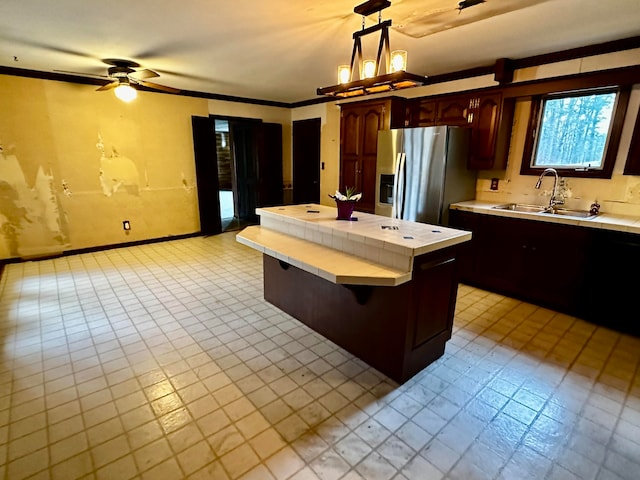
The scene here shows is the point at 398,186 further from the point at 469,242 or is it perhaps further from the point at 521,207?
the point at 521,207

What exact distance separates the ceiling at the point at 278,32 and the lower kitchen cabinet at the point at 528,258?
5.29 ft

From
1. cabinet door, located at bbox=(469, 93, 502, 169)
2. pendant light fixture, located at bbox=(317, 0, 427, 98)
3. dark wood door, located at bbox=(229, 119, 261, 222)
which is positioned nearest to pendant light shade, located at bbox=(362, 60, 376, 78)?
pendant light fixture, located at bbox=(317, 0, 427, 98)

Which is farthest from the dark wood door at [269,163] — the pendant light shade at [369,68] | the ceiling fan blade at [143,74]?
the pendant light shade at [369,68]

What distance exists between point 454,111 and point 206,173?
4.01 meters

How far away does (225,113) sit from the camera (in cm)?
571

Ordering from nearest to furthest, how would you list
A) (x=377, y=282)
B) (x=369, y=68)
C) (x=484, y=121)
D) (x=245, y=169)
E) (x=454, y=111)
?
(x=377, y=282) < (x=369, y=68) < (x=484, y=121) < (x=454, y=111) < (x=245, y=169)

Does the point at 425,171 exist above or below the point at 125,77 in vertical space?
below

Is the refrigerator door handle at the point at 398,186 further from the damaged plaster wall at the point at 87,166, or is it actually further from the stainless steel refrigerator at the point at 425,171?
the damaged plaster wall at the point at 87,166

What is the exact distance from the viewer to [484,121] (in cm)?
363

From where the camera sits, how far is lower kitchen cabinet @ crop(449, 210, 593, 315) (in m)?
2.91

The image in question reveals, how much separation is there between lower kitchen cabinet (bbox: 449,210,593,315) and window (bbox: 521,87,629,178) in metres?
0.78

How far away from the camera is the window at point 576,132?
9.89ft

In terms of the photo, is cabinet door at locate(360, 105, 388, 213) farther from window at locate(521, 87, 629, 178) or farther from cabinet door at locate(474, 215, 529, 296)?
window at locate(521, 87, 629, 178)

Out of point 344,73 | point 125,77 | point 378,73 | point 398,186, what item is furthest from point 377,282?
point 125,77
